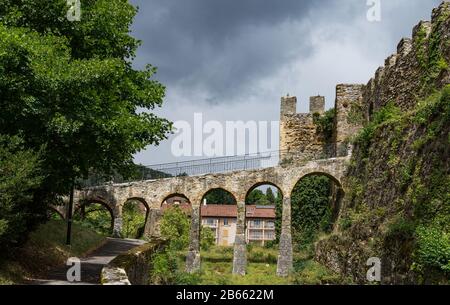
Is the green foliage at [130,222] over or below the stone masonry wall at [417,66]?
below

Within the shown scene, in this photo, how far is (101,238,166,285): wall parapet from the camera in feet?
31.2

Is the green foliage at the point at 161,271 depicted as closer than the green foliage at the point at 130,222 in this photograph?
Yes

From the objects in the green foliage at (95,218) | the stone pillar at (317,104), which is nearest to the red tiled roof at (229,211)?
the green foliage at (95,218)

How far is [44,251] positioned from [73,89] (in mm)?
6379

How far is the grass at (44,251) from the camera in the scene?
1297 centimetres

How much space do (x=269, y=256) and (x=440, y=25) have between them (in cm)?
1916

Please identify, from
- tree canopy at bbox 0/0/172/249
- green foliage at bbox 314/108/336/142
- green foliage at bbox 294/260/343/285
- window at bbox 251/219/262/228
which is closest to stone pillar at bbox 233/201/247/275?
green foliage at bbox 294/260/343/285

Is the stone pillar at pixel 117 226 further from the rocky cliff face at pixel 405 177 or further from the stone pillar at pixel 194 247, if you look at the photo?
the rocky cliff face at pixel 405 177

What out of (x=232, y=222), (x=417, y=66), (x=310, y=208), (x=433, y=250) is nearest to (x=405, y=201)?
(x=433, y=250)

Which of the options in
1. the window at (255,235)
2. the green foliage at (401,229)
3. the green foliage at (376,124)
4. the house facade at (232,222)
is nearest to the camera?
the green foliage at (401,229)

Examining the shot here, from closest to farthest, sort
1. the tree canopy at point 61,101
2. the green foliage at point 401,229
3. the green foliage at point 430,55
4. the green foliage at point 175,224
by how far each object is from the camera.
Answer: the tree canopy at point 61,101 → the green foliage at point 401,229 → the green foliage at point 430,55 → the green foliage at point 175,224

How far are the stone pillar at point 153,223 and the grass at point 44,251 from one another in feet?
28.2

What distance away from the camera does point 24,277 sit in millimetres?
13180
